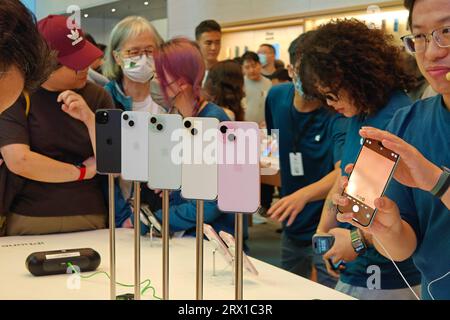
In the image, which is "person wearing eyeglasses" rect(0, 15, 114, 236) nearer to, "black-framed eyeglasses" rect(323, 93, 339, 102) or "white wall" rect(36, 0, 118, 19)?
"white wall" rect(36, 0, 118, 19)

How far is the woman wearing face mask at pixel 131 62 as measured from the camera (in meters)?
2.19

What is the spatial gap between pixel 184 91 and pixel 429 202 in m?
0.94

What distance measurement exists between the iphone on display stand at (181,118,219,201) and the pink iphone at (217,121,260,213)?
0.02 metres

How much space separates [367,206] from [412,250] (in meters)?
0.26

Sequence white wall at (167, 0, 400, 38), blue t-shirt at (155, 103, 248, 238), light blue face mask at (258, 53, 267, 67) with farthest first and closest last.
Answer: light blue face mask at (258, 53, 267, 67)
white wall at (167, 0, 400, 38)
blue t-shirt at (155, 103, 248, 238)

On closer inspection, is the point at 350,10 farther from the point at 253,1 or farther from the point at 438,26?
the point at 438,26

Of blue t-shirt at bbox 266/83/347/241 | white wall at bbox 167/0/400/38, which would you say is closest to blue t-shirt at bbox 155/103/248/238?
blue t-shirt at bbox 266/83/347/241

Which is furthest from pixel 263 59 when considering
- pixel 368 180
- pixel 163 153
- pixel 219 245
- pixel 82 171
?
pixel 163 153

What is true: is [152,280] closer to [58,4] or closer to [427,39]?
[427,39]

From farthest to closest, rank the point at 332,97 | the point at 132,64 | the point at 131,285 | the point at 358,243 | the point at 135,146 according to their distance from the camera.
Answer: the point at 132,64, the point at 332,97, the point at 358,243, the point at 131,285, the point at 135,146

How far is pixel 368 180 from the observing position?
1.03 meters

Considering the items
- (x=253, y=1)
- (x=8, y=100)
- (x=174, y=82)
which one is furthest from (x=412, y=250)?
(x=253, y=1)

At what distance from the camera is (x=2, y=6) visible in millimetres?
871

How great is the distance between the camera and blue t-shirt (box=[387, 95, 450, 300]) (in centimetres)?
116
